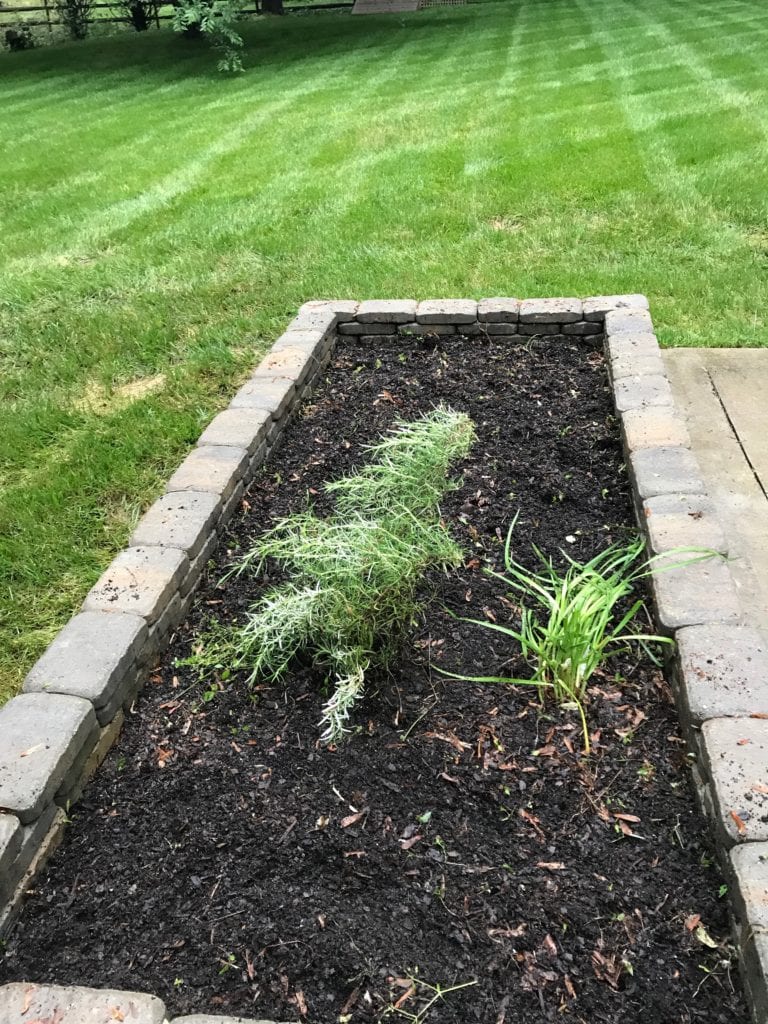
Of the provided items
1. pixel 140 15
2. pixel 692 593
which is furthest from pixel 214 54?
pixel 692 593

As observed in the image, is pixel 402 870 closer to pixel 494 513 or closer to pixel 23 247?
pixel 494 513

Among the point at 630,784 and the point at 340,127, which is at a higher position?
the point at 340,127

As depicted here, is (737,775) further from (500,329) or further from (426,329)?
(426,329)

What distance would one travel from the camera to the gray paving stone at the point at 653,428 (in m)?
2.70

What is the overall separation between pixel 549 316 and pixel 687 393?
73 cm

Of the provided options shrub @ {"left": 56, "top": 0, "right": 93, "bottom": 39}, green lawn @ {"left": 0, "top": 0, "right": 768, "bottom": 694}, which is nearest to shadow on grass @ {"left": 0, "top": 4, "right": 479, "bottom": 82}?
shrub @ {"left": 56, "top": 0, "right": 93, "bottom": 39}

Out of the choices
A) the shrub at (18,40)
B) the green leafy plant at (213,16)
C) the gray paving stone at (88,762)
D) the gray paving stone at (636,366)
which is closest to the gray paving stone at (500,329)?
the gray paving stone at (636,366)

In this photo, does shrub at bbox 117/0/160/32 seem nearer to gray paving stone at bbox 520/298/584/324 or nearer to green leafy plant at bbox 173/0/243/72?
green leafy plant at bbox 173/0/243/72

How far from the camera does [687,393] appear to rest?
3531mm

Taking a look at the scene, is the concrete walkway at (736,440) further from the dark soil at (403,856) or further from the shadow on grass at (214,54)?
the shadow on grass at (214,54)

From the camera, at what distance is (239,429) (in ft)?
9.61

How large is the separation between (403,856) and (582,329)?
9.20ft

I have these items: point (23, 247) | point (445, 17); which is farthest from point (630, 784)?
point (445, 17)

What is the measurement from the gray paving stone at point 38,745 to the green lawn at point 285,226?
623 mm
